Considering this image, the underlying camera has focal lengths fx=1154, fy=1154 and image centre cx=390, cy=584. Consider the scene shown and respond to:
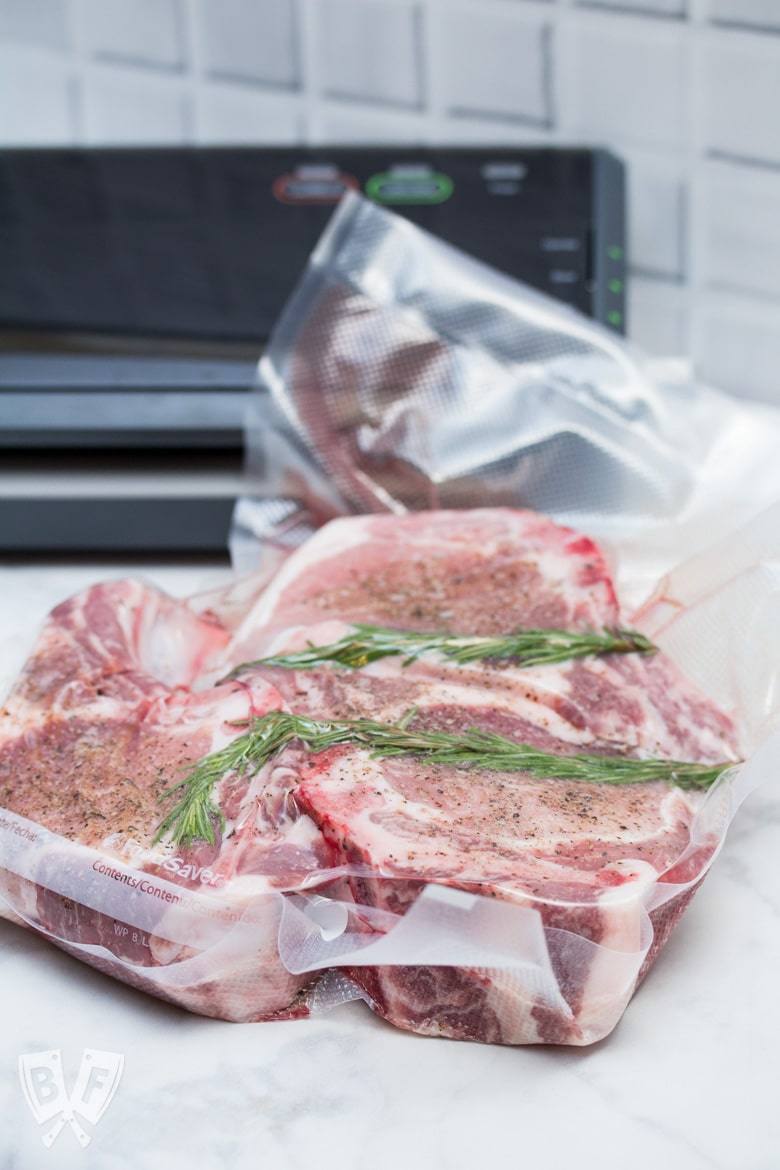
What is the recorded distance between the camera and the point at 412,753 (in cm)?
67

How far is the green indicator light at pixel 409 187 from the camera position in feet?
4.29

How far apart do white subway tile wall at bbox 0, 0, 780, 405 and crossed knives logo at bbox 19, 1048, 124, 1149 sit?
115cm

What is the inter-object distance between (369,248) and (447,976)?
78 cm

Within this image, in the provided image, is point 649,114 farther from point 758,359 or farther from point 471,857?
point 471,857

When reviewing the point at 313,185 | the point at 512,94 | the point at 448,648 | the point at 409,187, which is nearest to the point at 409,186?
the point at 409,187

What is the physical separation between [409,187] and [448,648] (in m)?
0.74

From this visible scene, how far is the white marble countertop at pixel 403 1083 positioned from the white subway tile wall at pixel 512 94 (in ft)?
3.18

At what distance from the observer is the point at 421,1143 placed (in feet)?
1.75

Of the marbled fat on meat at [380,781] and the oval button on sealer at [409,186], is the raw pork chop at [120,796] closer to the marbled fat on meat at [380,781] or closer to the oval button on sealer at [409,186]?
the marbled fat on meat at [380,781]

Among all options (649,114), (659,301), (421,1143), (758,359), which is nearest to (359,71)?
(649,114)

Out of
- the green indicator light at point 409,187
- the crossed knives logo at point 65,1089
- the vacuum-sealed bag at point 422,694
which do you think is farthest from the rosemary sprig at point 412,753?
the green indicator light at point 409,187

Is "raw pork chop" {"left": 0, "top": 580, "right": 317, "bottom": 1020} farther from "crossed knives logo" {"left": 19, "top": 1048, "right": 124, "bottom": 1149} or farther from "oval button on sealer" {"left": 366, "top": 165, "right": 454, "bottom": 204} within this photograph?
"oval button on sealer" {"left": 366, "top": 165, "right": 454, "bottom": 204}

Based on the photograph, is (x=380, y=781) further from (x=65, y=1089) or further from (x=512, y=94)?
(x=512, y=94)

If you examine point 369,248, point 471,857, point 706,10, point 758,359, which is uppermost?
point 706,10
